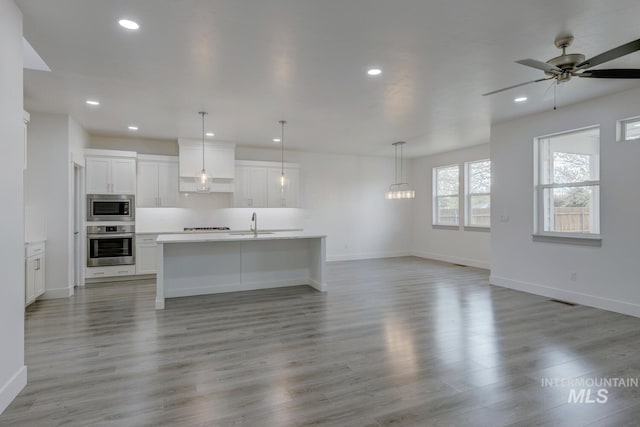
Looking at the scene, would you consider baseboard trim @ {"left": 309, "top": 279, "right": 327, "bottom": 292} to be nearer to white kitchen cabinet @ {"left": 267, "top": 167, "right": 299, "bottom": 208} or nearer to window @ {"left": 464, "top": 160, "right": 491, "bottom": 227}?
white kitchen cabinet @ {"left": 267, "top": 167, "right": 299, "bottom": 208}

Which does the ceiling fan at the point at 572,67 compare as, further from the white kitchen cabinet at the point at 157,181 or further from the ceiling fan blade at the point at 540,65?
the white kitchen cabinet at the point at 157,181

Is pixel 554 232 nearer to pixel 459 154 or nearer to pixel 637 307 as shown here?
pixel 637 307

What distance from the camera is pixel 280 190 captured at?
7.70 m

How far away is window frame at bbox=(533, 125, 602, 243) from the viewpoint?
4.62 m

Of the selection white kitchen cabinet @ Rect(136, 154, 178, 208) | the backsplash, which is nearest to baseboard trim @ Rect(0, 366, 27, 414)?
white kitchen cabinet @ Rect(136, 154, 178, 208)

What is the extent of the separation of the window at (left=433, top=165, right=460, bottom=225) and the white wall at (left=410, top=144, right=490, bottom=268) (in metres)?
0.14

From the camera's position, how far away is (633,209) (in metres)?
4.16

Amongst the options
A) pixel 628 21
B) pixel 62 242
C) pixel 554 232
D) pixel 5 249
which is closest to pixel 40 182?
pixel 62 242

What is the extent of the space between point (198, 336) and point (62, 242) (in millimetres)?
3166

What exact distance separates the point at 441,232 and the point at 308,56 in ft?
21.9

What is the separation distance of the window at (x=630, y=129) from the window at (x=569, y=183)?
333mm

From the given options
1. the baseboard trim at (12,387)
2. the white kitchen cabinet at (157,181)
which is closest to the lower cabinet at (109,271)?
the white kitchen cabinet at (157,181)

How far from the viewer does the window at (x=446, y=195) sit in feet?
27.6

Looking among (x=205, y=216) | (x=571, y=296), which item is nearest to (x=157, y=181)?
(x=205, y=216)
